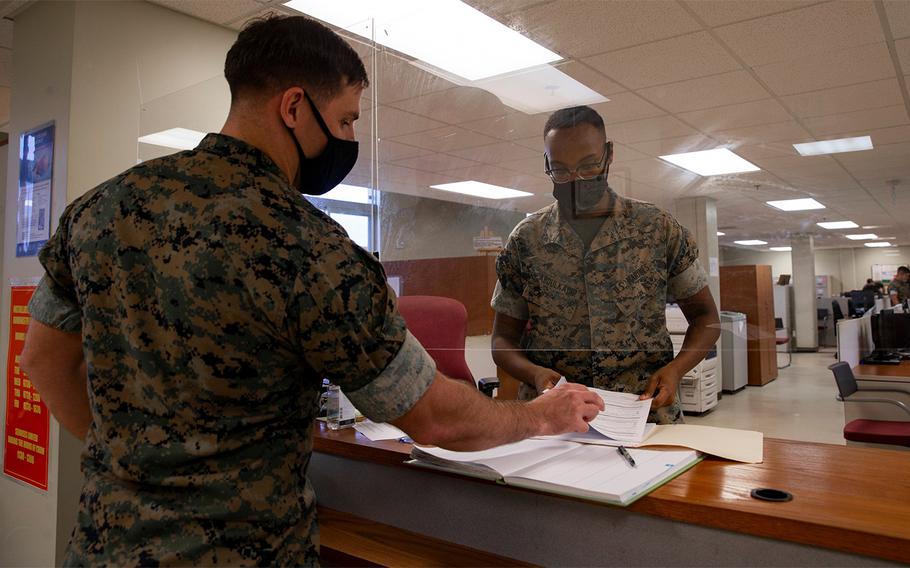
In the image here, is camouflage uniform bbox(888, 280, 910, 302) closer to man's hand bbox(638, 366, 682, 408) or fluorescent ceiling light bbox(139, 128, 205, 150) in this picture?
man's hand bbox(638, 366, 682, 408)

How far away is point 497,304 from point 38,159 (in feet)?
7.17

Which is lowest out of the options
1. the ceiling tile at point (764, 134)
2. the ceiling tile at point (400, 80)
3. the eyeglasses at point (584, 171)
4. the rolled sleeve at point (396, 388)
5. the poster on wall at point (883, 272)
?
the rolled sleeve at point (396, 388)

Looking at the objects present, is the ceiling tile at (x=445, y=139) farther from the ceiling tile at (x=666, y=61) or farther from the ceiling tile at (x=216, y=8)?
the ceiling tile at (x=216, y=8)

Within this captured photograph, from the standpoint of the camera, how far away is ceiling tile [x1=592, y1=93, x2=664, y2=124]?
1.65 metres

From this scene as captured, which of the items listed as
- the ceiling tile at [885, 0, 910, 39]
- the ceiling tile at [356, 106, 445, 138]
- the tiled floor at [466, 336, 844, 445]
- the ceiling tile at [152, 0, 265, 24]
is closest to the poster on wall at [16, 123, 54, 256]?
the ceiling tile at [152, 0, 265, 24]

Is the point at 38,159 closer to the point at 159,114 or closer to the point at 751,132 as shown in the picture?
the point at 159,114

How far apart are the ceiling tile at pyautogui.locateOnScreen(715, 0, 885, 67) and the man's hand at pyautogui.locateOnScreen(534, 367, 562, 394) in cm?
98

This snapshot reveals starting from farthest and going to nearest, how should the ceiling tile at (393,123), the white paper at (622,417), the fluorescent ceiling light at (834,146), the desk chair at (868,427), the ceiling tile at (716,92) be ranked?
the desk chair at (868,427) < the ceiling tile at (393,123) < the ceiling tile at (716,92) < the fluorescent ceiling light at (834,146) < the white paper at (622,417)

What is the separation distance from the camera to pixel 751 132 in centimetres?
150

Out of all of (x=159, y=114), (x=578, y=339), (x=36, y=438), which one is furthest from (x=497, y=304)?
(x=36, y=438)

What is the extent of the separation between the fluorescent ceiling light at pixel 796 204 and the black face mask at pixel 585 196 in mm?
476

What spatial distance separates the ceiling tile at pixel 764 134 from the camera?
1.45 metres

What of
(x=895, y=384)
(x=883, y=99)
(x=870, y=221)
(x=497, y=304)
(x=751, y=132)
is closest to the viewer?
(x=883, y=99)

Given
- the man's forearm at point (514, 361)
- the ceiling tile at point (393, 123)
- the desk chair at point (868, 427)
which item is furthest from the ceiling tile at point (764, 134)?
the desk chair at point (868, 427)
